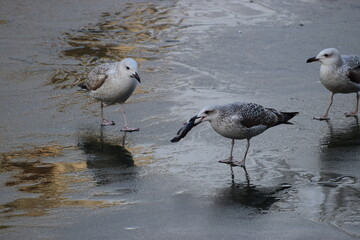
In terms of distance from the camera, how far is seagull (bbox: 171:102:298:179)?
814 centimetres

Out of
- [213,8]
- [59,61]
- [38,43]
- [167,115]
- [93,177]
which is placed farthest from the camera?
[213,8]

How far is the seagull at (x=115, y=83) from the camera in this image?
397 inches

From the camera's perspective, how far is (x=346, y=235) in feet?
20.5

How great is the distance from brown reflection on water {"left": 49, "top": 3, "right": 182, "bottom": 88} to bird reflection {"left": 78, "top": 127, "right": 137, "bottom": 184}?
315 centimetres

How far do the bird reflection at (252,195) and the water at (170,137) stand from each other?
2 cm

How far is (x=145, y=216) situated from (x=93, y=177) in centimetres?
135

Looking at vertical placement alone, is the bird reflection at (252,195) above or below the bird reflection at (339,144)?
A: below

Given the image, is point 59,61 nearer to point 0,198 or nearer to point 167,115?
point 167,115

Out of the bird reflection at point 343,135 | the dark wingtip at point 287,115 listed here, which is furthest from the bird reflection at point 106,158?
the bird reflection at point 343,135

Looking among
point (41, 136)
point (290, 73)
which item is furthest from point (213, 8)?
point (41, 136)

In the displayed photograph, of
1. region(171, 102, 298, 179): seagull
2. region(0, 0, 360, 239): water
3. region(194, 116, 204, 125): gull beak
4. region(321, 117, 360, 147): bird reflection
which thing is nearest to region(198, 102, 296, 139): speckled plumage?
region(171, 102, 298, 179): seagull

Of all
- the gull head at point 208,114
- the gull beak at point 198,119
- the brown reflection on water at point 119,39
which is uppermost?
the gull head at point 208,114

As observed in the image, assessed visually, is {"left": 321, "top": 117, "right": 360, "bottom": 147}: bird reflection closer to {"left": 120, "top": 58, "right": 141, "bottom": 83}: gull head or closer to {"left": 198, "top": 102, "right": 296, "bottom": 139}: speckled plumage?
{"left": 198, "top": 102, "right": 296, "bottom": 139}: speckled plumage

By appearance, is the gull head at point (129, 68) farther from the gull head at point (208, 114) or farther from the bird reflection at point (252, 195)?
the bird reflection at point (252, 195)
